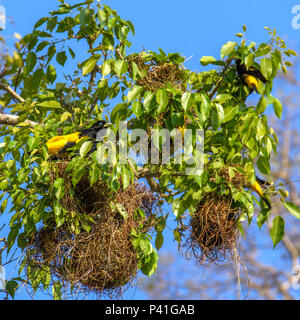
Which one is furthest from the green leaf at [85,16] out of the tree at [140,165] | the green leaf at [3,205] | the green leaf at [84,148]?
the green leaf at [3,205]

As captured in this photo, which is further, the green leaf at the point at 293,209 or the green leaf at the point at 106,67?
the green leaf at the point at 106,67

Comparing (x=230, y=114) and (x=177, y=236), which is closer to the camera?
(x=230, y=114)

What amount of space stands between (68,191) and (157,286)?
332 cm

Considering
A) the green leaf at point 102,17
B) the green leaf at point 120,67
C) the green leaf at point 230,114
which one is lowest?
the green leaf at point 230,114

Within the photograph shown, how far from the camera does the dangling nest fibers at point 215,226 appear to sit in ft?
7.49

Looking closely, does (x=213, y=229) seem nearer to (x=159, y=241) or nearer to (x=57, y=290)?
(x=159, y=241)

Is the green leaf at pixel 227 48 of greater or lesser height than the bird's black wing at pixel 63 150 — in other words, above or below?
above

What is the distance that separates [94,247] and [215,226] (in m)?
0.56

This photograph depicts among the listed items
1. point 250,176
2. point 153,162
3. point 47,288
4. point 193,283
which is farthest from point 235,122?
point 193,283

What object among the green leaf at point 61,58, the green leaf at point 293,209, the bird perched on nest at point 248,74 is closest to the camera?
the green leaf at point 293,209

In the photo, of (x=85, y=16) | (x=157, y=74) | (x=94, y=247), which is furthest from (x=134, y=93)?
(x=94, y=247)

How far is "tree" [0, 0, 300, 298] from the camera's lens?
6.92 ft

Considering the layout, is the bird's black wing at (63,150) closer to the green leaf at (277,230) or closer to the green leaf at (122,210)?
the green leaf at (122,210)

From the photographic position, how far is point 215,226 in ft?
7.54
